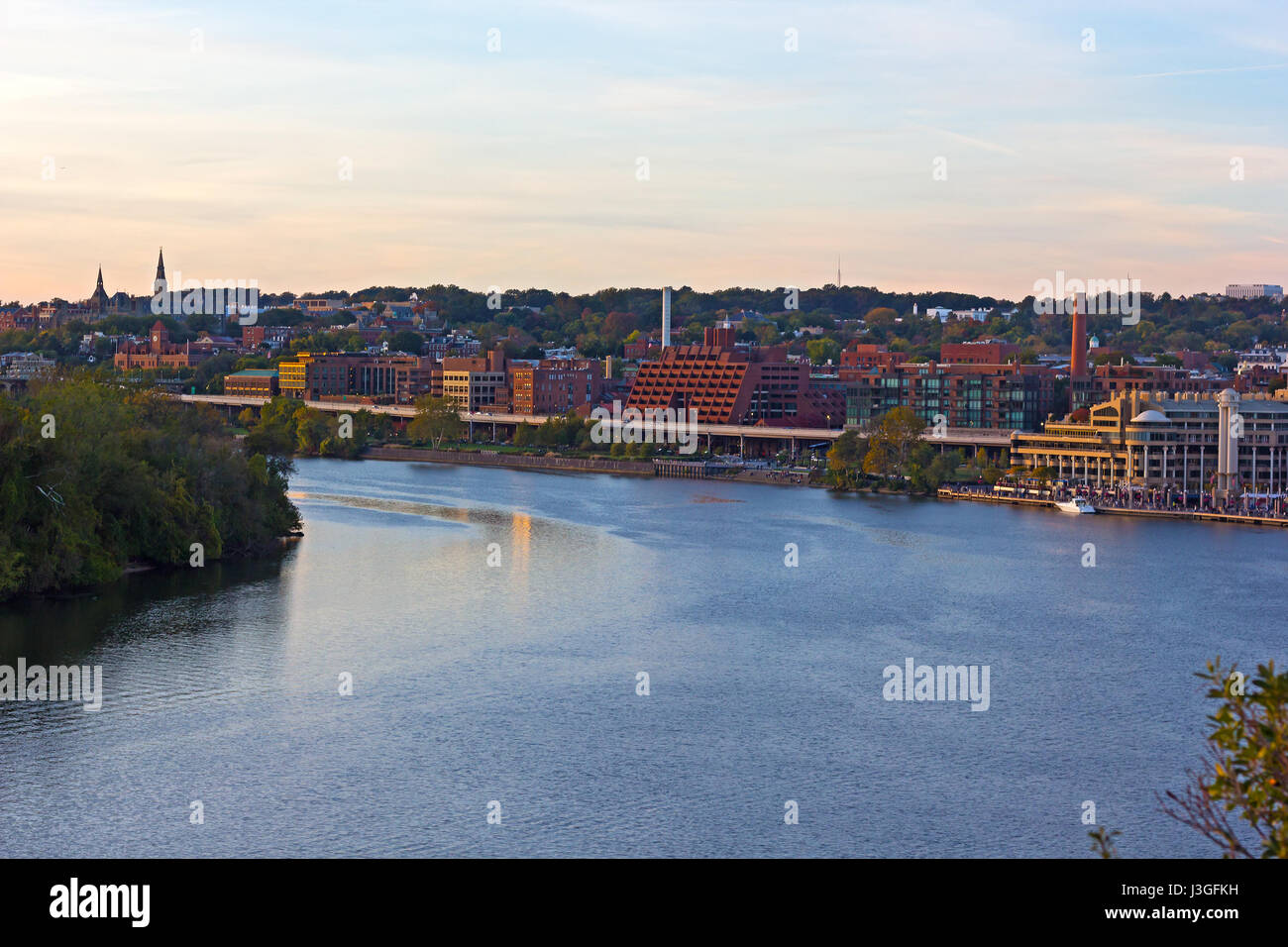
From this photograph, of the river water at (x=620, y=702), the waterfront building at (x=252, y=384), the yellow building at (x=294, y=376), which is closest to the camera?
the river water at (x=620, y=702)

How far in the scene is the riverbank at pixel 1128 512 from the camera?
90.7 ft

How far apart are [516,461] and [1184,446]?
58.0 feet

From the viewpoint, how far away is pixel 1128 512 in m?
29.2

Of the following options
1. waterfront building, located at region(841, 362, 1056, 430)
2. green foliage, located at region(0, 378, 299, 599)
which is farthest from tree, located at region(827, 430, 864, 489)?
green foliage, located at region(0, 378, 299, 599)

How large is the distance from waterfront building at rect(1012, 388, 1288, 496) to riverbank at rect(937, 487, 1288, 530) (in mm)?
2227

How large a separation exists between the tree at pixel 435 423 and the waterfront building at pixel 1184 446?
19131 millimetres

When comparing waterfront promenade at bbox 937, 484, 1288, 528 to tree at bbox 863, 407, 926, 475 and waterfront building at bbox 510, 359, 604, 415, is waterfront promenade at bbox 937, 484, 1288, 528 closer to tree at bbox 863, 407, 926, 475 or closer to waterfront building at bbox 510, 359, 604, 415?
tree at bbox 863, 407, 926, 475

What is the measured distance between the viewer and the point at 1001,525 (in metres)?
26.4

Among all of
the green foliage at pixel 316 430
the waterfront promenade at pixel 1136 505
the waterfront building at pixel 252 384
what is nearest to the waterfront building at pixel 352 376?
the waterfront building at pixel 252 384

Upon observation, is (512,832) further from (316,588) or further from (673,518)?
(673,518)

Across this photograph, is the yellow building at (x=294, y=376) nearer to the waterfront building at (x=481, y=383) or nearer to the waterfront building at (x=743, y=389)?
the waterfront building at (x=481, y=383)

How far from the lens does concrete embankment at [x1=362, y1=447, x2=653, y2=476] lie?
130 feet

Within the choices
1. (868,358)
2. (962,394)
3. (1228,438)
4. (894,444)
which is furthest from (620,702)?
(868,358)

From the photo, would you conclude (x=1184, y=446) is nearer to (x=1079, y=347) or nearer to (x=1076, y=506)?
(x=1076, y=506)
